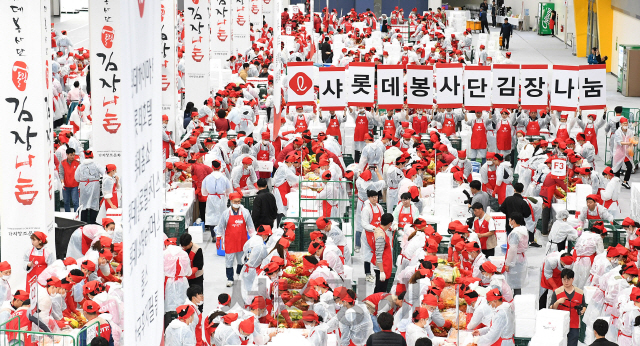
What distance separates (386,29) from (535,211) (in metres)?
28.0

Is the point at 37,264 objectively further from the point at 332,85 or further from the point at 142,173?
the point at 332,85

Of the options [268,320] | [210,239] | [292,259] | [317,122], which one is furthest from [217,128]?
[268,320]

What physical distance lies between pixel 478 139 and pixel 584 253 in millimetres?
7830

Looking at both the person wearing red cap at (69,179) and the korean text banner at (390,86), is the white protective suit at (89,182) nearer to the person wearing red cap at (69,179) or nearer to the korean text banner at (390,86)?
the person wearing red cap at (69,179)

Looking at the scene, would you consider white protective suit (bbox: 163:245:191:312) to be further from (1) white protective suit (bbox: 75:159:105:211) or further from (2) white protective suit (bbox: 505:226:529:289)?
(1) white protective suit (bbox: 75:159:105:211)

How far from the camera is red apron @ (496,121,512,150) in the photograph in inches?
754

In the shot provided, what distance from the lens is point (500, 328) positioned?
977 cm

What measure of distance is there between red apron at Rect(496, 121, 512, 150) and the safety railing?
38.8 ft

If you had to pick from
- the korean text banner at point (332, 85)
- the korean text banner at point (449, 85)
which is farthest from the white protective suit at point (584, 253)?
the korean text banner at point (332, 85)

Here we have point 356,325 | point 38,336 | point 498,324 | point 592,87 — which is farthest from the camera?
point 592,87

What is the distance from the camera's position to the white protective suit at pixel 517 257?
12.4 meters

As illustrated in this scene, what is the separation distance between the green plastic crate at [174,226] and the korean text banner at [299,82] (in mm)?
4463

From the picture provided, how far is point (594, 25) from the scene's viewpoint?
119 feet

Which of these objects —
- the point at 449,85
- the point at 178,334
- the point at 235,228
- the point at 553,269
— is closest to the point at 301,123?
the point at 449,85
